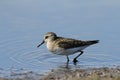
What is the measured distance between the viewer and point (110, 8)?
703 inches

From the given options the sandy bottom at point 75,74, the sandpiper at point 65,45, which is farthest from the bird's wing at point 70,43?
the sandy bottom at point 75,74

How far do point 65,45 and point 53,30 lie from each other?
4.83 ft

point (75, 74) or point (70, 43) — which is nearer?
point (75, 74)

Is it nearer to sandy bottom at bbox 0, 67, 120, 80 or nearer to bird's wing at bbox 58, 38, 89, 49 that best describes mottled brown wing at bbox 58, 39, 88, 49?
bird's wing at bbox 58, 38, 89, 49

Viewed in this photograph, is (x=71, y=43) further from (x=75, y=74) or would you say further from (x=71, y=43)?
(x=75, y=74)

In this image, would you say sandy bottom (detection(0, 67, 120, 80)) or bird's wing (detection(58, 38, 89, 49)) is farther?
bird's wing (detection(58, 38, 89, 49))

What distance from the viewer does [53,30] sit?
16.3 meters

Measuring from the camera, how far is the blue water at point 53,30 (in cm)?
1445

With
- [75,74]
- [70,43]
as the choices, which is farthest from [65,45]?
[75,74]

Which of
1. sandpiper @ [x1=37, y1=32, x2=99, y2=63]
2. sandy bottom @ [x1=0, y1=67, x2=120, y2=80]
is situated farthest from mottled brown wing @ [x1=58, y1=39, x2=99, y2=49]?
sandy bottom @ [x1=0, y1=67, x2=120, y2=80]

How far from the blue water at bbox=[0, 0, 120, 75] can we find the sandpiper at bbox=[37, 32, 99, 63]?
0.72ft

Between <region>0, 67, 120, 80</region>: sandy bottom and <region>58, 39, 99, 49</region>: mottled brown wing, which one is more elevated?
<region>58, 39, 99, 49</region>: mottled brown wing

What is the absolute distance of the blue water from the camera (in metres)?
14.5

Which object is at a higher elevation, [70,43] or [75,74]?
[70,43]
